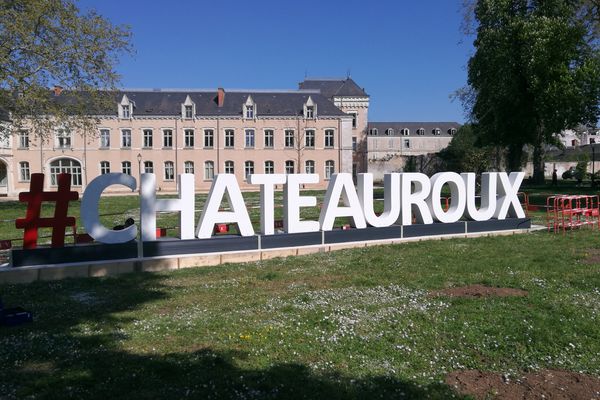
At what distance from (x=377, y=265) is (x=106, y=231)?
18.3ft

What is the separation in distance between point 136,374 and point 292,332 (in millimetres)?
1901

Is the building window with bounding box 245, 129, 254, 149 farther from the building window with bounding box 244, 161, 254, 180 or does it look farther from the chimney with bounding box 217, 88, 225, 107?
the chimney with bounding box 217, 88, 225, 107

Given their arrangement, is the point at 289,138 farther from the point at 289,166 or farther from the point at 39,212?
the point at 39,212

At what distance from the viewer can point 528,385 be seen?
14.8ft

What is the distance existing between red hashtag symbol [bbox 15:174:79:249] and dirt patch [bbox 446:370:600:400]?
25.5 feet

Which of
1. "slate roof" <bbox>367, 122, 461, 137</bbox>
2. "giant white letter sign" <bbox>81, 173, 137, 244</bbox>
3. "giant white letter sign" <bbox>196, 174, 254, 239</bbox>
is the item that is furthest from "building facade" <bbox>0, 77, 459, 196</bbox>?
"slate roof" <bbox>367, 122, 461, 137</bbox>

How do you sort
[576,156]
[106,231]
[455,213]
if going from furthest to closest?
[576,156]
[455,213]
[106,231]

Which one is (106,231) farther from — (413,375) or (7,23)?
(7,23)

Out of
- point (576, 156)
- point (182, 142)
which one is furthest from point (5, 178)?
point (576, 156)

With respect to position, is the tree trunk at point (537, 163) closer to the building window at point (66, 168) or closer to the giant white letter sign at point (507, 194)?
the giant white letter sign at point (507, 194)

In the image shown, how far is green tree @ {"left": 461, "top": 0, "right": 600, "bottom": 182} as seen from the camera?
92.9ft

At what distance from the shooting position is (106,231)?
9.77 meters

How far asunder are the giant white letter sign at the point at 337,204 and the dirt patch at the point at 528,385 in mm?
7408

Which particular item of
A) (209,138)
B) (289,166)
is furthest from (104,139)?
(289,166)
